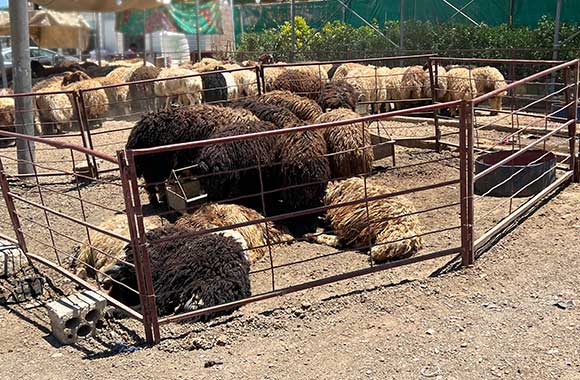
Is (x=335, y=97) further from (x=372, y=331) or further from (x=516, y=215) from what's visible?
(x=372, y=331)

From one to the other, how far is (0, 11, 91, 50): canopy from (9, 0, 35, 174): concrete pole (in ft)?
59.9

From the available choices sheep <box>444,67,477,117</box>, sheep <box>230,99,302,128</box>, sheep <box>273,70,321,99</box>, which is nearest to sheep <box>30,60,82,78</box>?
sheep <box>273,70,321,99</box>

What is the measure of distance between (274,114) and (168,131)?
4.32 feet

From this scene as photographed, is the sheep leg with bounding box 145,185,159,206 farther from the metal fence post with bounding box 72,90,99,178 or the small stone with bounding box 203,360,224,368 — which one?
the small stone with bounding box 203,360,224,368

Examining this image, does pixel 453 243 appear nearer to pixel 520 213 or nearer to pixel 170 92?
pixel 520 213

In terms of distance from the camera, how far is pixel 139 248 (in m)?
4.56

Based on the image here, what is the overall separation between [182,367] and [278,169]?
3145 mm

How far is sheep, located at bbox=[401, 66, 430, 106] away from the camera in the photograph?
1413 centimetres

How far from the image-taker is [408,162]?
33.3 ft

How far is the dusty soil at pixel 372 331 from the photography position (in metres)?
4.21

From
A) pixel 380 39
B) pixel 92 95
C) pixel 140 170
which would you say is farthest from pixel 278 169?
pixel 380 39

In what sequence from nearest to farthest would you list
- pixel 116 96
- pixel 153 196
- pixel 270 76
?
1. pixel 153 196
2. pixel 270 76
3. pixel 116 96

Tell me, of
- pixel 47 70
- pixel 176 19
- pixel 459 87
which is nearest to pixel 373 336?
pixel 459 87

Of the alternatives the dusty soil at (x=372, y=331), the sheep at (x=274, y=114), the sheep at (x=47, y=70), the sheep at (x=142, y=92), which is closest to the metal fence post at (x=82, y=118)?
the sheep at (x=274, y=114)
